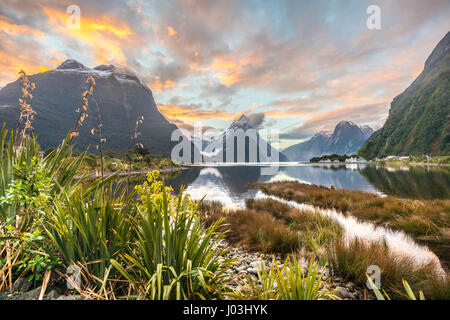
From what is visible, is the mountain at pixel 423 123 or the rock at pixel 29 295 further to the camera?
the mountain at pixel 423 123

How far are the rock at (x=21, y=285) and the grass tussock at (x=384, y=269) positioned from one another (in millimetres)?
5722

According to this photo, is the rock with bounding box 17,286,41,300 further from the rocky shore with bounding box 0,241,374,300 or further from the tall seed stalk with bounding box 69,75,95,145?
the tall seed stalk with bounding box 69,75,95,145

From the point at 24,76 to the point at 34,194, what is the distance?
2.59 metres

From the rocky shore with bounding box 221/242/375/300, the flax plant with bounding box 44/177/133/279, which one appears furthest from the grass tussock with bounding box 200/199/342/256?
the flax plant with bounding box 44/177/133/279

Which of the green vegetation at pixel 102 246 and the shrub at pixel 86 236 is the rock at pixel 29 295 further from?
the shrub at pixel 86 236

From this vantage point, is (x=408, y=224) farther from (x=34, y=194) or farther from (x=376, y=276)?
(x=34, y=194)

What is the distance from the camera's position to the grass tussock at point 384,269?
3756mm

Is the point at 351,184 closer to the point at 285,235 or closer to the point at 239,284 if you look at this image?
the point at 285,235

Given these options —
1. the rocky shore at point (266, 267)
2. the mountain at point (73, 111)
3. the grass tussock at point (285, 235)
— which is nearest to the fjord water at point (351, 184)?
the rocky shore at point (266, 267)

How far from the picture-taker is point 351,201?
45.4 feet

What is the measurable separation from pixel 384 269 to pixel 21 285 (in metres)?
6.52

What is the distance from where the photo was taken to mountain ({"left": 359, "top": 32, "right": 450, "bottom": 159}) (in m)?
93.0

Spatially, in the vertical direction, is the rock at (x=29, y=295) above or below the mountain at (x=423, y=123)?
below
